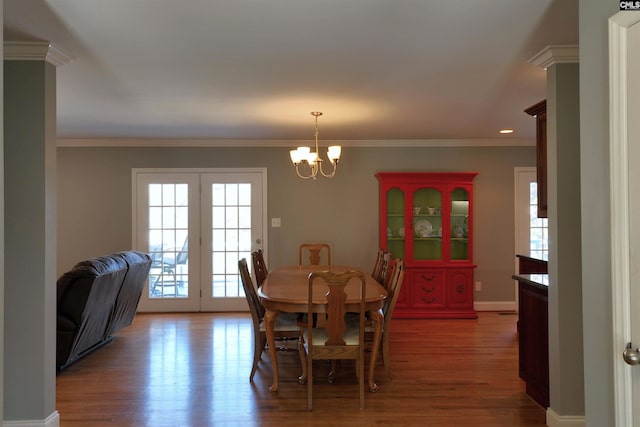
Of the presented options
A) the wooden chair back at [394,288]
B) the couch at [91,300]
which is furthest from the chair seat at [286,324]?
the couch at [91,300]

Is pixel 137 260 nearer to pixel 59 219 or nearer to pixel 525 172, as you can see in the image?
pixel 59 219

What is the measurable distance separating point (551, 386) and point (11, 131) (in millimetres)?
3575

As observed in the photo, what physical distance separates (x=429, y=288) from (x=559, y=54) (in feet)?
12.6

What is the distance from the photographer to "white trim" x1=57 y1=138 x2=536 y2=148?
249 inches

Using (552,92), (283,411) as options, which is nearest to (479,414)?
(283,411)

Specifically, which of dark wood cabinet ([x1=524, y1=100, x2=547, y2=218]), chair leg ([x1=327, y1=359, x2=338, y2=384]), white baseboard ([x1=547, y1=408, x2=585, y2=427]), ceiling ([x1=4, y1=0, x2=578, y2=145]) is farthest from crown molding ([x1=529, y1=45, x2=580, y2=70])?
chair leg ([x1=327, y1=359, x2=338, y2=384])

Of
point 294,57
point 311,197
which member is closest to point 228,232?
point 311,197

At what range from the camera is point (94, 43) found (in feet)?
8.82

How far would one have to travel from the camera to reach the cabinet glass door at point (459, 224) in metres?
6.33

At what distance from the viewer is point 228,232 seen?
646 centimetres

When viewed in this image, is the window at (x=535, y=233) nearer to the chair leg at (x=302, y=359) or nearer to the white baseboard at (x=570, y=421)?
the white baseboard at (x=570, y=421)

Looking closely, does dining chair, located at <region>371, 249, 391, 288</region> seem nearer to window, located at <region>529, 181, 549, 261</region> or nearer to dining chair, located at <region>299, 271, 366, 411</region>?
dining chair, located at <region>299, 271, 366, 411</region>

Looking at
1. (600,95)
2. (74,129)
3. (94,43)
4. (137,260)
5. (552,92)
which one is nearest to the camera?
(600,95)

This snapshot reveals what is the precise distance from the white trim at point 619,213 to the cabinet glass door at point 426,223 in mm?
4663
